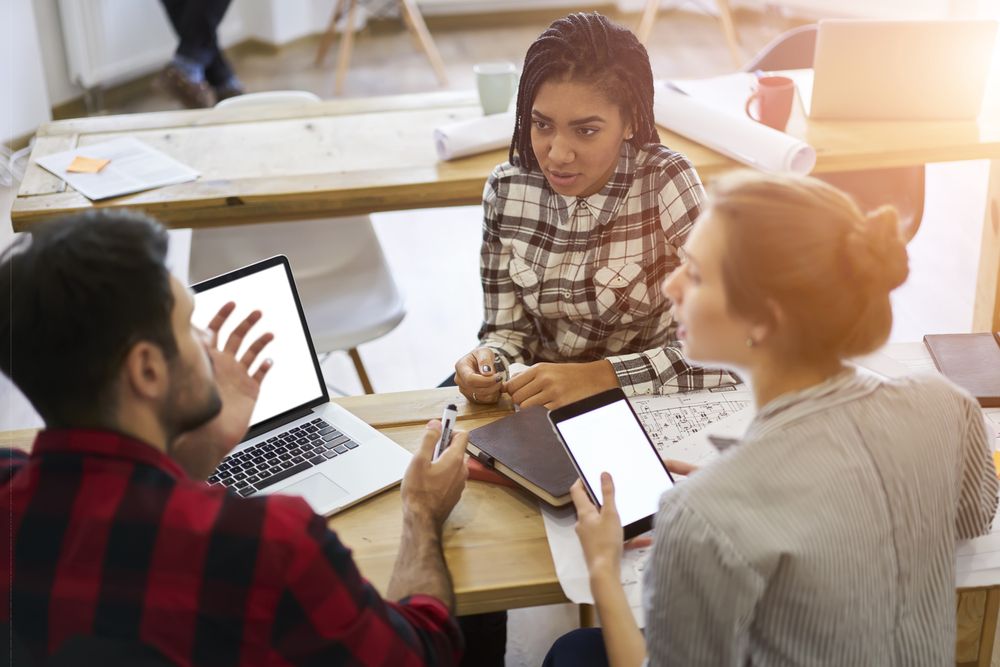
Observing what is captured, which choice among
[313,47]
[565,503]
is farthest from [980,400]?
[313,47]

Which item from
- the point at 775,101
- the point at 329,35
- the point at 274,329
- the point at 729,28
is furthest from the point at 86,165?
the point at 729,28

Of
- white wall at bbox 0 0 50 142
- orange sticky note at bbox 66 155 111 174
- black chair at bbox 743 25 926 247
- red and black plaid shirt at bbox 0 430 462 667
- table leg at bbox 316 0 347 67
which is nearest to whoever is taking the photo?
red and black plaid shirt at bbox 0 430 462 667

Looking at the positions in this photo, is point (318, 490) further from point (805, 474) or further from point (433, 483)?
point (805, 474)

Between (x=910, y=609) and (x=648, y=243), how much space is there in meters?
0.83

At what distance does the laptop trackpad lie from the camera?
1318 millimetres

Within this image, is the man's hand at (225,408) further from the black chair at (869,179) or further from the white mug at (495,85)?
the black chair at (869,179)

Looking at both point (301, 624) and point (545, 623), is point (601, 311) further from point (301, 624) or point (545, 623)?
point (301, 624)

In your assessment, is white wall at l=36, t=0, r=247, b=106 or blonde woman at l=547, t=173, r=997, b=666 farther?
white wall at l=36, t=0, r=247, b=106

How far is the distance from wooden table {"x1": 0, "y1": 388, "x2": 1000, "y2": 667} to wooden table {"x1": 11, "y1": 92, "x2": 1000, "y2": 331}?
0.70 meters

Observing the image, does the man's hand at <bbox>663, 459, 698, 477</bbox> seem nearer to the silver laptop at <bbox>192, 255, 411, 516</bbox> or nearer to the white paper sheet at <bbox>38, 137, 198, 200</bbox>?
the silver laptop at <bbox>192, 255, 411, 516</bbox>

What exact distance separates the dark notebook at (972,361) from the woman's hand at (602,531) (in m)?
0.62

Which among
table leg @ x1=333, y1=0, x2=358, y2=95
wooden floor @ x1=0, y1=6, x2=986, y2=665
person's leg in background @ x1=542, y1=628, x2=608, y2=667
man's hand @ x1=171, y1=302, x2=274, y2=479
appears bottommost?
wooden floor @ x1=0, y1=6, x2=986, y2=665

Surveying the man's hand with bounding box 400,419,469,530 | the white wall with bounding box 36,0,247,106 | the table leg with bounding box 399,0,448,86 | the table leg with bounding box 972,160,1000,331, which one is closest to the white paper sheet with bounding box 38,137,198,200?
the man's hand with bounding box 400,419,469,530

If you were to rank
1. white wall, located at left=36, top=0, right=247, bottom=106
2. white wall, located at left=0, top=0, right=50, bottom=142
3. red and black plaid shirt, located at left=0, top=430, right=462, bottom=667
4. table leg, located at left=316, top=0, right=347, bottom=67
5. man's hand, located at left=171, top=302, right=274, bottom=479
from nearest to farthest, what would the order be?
red and black plaid shirt, located at left=0, top=430, right=462, bottom=667, man's hand, located at left=171, top=302, right=274, bottom=479, white wall, located at left=0, top=0, right=50, bottom=142, white wall, located at left=36, top=0, right=247, bottom=106, table leg, located at left=316, top=0, right=347, bottom=67
